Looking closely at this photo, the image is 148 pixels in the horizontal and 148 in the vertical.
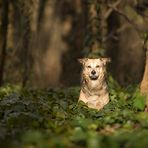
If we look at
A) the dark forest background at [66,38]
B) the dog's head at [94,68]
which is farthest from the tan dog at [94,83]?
the dark forest background at [66,38]

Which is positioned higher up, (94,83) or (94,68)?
(94,68)

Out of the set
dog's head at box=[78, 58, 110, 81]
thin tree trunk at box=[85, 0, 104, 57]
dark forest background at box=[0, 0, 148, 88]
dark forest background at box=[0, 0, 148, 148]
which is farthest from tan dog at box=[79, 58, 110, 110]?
thin tree trunk at box=[85, 0, 104, 57]

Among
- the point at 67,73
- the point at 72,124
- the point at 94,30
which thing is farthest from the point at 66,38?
the point at 72,124

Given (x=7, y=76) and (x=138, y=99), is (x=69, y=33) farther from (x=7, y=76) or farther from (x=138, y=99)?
(x=138, y=99)

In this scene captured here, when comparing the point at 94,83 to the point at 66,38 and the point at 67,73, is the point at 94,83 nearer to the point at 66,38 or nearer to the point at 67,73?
the point at 67,73

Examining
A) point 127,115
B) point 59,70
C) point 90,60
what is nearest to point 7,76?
point 59,70

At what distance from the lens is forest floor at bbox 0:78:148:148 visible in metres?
6.71

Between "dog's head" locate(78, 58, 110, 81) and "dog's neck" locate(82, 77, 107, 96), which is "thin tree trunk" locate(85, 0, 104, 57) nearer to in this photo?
"dog's neck" locate(82, 77, 107, 96)

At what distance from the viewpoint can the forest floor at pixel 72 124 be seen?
6.71 m

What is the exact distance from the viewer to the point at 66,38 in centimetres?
2523

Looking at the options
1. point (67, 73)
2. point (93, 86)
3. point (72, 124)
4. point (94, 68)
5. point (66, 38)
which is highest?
point (66, 38)

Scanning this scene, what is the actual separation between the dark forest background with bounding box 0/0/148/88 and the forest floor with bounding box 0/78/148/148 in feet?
18.8

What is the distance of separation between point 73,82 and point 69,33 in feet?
12.3

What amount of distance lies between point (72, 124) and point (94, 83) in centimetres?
220
